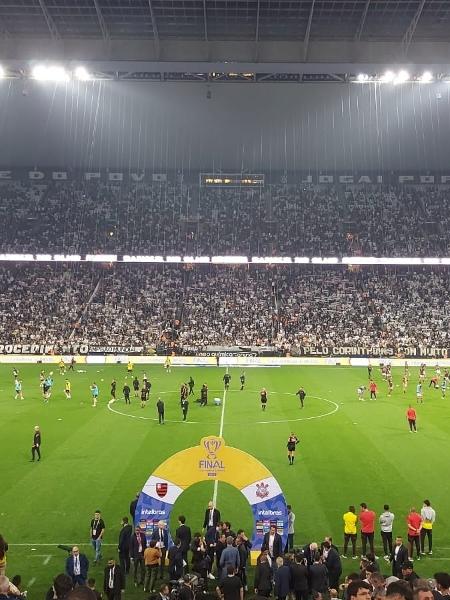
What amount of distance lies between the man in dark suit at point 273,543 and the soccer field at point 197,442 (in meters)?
2.27

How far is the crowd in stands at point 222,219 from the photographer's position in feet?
258

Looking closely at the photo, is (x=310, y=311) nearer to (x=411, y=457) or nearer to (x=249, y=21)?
(x=411, y=457)

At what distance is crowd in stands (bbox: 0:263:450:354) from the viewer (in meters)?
68.0

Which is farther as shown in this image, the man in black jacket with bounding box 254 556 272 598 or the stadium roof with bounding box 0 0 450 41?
the man in black jacket with bounding box 254 556 272 598

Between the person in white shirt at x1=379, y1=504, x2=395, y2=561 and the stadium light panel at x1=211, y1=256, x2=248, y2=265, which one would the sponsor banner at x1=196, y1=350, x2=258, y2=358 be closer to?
the stadium light panel at x1=211, y1=256, x2=248, y2=265

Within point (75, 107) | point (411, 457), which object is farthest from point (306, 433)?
point (75, 107)

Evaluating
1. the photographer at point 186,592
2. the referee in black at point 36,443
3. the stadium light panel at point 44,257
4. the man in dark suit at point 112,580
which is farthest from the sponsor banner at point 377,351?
the photographer at point 186,592

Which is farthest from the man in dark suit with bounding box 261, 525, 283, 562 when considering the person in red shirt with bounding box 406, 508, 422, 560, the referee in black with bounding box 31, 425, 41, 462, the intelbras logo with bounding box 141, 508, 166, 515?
the referee in black with bounding box 31, 425, 41, 462

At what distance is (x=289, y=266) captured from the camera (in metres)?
80.2

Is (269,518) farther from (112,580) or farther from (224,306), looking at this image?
(224,306)

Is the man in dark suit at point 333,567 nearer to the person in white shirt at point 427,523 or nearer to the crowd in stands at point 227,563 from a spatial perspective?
the crowd in stands at point 227,563

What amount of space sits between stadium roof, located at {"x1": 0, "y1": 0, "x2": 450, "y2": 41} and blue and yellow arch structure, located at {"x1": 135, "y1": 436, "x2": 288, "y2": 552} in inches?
380

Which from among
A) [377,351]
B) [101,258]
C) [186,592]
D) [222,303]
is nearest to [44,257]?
[101,258]

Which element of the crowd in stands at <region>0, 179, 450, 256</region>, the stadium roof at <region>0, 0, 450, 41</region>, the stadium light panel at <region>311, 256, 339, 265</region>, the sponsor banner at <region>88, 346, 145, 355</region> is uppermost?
the crowd in stands at <region>0, 179, 450, 256</region>
